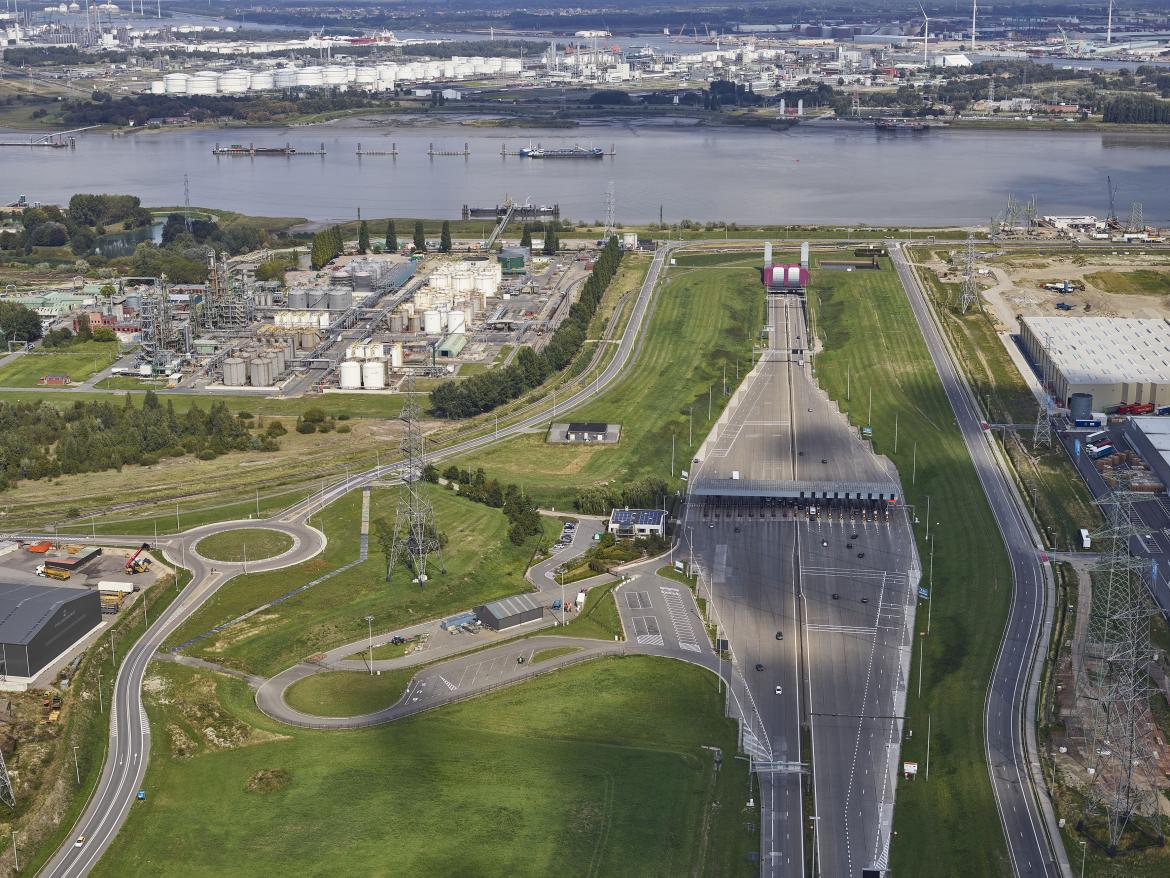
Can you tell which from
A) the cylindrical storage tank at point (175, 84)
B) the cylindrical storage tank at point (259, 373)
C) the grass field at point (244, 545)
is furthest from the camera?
the cylindrical storage tank at point (175, 84)

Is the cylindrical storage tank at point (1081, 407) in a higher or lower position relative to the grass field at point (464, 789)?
higher

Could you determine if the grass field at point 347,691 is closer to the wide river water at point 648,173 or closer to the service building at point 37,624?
the service building at point 37,624

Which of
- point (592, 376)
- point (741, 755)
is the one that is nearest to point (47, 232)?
point (592, 376)

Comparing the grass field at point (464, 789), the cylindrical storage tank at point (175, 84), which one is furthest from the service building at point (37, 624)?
the cylindrical storage tank at point (175, 84)

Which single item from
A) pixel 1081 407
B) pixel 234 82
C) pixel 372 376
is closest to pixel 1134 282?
pixel 1081 407

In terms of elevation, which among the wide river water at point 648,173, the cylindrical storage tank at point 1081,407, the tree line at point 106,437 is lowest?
the tree line at point 106,437

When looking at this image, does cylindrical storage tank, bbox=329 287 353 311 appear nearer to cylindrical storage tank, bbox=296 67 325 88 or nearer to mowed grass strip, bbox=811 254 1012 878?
mowed grass strip, bbox=811 254 1012 878

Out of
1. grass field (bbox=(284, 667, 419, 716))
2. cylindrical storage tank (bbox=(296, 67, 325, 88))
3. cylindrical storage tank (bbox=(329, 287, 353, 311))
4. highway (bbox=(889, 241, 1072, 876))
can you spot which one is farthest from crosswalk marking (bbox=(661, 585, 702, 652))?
cylindrical storage tank (bbox=(296, 67, 325, 88))
